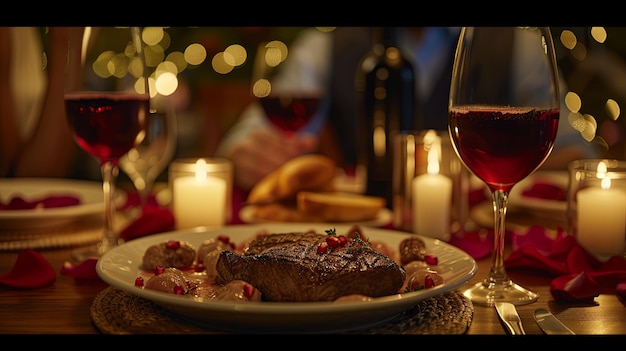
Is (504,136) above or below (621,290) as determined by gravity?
above

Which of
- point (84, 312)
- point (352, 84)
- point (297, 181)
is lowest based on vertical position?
point (84, 312)

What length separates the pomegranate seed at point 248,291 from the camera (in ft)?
3.16

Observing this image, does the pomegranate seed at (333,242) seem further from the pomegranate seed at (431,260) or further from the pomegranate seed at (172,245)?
the pomegranate seed at (172,245)

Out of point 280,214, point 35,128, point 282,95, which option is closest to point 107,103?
point 280,214

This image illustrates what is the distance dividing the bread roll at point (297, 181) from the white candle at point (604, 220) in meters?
0.73

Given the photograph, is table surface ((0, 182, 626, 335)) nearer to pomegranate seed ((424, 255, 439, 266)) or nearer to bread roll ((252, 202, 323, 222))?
pomegranate seed ((424, 255, 439, 266))

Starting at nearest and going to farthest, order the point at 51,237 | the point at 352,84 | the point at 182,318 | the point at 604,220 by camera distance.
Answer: the point at 182,318 < the point at 604,220 < the point at 51,237 < the point at 352,84

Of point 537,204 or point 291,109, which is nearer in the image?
point 537,204

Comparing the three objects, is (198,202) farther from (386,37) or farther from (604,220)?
(604,220)

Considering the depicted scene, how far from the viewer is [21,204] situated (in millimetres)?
1708

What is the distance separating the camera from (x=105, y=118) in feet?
4.93

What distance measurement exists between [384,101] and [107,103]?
0.83 m
